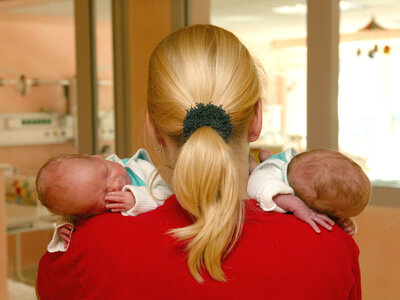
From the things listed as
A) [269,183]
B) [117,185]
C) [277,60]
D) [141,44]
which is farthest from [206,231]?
[277,60]

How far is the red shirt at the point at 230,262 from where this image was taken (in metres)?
0.73

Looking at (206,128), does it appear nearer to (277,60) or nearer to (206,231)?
(206,231)

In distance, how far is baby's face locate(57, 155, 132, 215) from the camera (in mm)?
920

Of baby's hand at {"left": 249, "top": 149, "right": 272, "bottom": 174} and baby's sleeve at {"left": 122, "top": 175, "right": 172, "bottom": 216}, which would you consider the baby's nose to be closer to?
baby's sleeve at {"left": 122, "top": 175, "right": 172, "bottom": 216}

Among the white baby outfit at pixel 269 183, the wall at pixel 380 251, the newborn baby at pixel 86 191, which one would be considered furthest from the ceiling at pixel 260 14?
the newborn baby at pixel 86 191

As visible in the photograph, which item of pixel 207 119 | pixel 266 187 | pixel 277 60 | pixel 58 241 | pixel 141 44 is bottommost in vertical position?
pixel 58 241

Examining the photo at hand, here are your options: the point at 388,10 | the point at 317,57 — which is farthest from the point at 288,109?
the point at 317,57

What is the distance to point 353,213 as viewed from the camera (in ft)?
2.84

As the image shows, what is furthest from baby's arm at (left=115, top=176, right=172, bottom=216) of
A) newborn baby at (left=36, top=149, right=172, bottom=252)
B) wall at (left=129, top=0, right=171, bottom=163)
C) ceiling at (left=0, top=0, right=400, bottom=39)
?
wall at (left=129, top=0, right=171, bottom=163)

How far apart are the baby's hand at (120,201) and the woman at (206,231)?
2.4 inches

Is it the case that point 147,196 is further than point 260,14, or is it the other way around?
point 260,14

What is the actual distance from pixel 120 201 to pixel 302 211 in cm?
31

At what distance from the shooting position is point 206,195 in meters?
0.75

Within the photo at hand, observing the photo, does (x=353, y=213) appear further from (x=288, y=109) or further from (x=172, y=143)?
(x=288, y=109)
